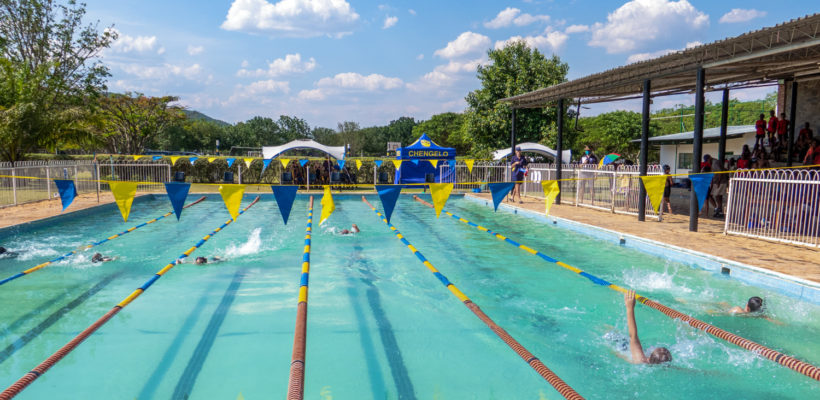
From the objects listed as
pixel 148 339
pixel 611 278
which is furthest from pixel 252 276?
pixel 611 278

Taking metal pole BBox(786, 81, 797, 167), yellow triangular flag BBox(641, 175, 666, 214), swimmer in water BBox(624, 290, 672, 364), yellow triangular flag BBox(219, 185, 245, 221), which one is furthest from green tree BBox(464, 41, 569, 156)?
swimmer in water BBox(624, 290, 672, 364)

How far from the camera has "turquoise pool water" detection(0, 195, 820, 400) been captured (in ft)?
14.6

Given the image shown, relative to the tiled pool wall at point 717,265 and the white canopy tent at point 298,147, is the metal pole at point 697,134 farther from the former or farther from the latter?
the white canopy tent at point 298,147

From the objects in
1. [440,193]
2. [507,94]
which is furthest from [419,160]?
[440,193]

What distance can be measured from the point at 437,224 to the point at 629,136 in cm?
4134

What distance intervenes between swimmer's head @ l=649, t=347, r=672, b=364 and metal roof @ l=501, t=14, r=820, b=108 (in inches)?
224

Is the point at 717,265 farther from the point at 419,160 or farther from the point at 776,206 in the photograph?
the point at 419,160

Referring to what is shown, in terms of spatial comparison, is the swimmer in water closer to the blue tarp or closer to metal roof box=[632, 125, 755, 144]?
the blue tarp

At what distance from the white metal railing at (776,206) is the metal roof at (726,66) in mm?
2290

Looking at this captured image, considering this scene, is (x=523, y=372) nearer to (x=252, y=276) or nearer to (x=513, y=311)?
(x=513, y=311)

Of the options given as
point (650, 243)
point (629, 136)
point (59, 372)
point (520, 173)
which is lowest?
point (59, 372)

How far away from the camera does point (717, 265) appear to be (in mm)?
7387

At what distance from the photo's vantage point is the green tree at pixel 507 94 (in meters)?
25.1

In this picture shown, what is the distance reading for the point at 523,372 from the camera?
15.8 ft
